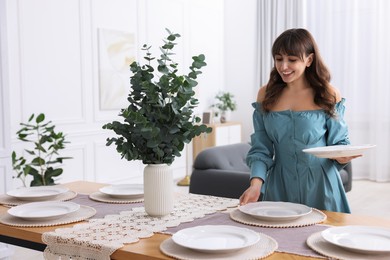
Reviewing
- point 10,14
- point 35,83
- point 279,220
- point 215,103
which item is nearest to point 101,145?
point 35,83

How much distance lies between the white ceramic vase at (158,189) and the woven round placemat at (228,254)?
33cm

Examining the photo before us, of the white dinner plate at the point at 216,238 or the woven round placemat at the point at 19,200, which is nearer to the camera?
the white dinner plate at the point at 216,238

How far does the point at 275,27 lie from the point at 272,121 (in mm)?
5825

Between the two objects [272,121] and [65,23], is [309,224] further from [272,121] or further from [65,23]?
[65,23]

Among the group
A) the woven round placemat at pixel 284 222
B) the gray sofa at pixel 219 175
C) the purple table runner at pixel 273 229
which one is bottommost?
the gray sofa at pixel 219 175

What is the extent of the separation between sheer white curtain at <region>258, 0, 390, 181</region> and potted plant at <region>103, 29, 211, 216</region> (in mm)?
5909

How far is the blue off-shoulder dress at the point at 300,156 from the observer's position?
85.4 inches

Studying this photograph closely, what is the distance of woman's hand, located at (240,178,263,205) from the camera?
1984 millimetres

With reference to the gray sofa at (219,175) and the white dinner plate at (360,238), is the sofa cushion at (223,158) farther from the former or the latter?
the white dinner plate at (360,238)

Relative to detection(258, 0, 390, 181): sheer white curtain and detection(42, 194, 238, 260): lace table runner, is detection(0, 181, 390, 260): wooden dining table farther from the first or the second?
detection(258, 0, 390, 181): sheer white curtain

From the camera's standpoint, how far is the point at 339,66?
24.0 ft

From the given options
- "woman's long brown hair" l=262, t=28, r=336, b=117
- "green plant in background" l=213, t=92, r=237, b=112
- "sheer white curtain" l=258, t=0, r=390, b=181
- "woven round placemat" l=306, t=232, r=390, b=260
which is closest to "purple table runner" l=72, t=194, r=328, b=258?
"woven round placemat" l=306, t=232, r=390, b=260

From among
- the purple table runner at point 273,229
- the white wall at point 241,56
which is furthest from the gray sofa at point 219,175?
the white wall at point 241,56

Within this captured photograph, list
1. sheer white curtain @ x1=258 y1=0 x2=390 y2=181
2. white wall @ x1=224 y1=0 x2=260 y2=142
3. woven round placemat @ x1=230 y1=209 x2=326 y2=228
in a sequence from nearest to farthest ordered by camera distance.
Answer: woven round placemat @ x1=230 y1=209 x2=326 y2=228 → sheer white curtain @ x1=258 y1=0 x2=390 y2=181 → white wall @ x1=224 y1=0 x2=260 y2=142
